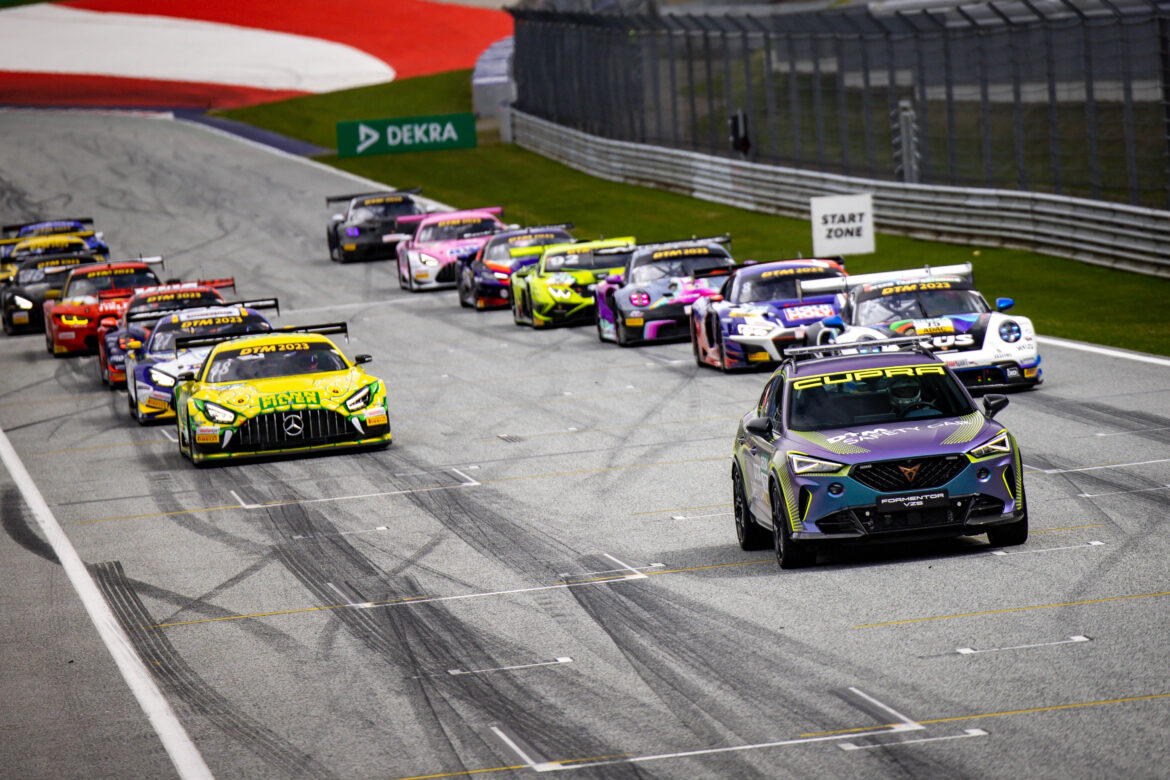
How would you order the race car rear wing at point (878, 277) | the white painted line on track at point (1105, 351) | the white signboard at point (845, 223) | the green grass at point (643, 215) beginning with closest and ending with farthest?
the race car rear wing at point (878, 277)
the white painted line on track at point (1105, 351)
the green grass at point (643, 215)
the white signboard at point (845, 223)

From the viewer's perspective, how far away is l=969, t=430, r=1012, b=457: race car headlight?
1090cm

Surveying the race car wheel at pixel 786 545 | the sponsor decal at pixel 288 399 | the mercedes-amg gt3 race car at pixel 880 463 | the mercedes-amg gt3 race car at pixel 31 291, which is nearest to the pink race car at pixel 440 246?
the mercedes-amg gt3 race car at pixel 31 291

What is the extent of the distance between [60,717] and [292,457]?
383 inches

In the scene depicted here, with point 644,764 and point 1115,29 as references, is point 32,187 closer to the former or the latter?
point 1115,29

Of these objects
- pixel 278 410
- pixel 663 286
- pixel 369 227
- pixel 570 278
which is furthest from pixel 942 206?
pixel 278 410

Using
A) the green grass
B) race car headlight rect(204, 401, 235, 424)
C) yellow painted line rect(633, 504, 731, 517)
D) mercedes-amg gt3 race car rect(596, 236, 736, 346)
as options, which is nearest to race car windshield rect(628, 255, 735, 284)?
mercedes-amg gt3 race car rect(596, 236, 736, 346)

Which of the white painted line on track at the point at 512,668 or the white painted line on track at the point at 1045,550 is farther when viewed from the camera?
the white painted line on track at the point at 1045,550

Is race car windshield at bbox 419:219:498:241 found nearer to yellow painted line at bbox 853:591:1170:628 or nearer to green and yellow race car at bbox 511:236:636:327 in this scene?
green and yellow race car at bbox 511:236:636:327

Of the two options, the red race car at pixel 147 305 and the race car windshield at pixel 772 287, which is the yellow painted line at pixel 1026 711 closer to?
the race car windshield at pixel 772 287

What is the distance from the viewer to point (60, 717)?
8.91 metres

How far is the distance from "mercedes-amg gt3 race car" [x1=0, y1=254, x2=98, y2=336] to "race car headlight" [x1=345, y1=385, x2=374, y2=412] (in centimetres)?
1925

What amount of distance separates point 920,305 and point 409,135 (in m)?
45.6

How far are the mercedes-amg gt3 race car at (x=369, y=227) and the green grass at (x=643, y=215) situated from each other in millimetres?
4069

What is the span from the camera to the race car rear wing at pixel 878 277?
65.3ft
